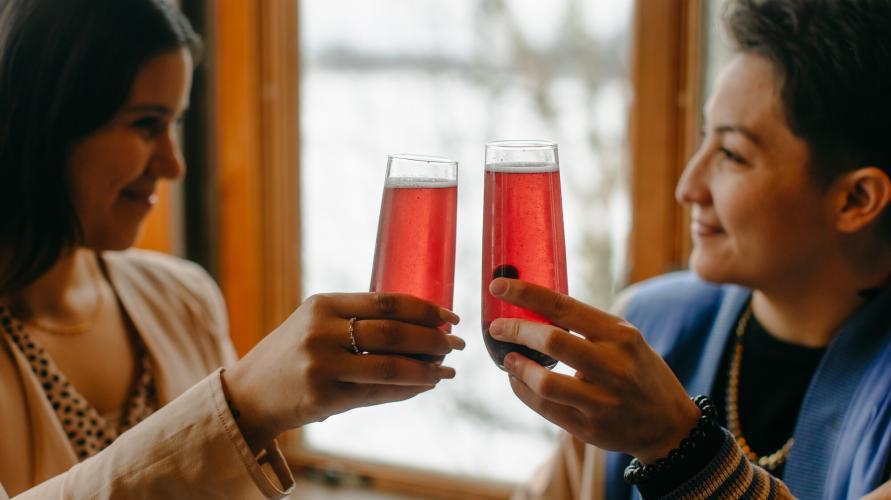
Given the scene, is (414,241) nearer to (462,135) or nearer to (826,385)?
(826,385)

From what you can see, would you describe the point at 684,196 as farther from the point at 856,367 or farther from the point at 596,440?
the point at 596,440

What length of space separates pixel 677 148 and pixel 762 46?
3.22ft

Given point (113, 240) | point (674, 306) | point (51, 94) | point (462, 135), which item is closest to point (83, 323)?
point (113, 240)

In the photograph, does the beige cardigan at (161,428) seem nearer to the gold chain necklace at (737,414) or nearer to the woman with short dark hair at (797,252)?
the woman with short dark hair at (797,252)

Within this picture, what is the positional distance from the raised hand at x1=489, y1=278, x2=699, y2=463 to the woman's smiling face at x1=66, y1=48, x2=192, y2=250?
2.77 feet

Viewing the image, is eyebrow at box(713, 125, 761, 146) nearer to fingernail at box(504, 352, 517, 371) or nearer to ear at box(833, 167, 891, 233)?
ear at box(833, 167, 891, 233)

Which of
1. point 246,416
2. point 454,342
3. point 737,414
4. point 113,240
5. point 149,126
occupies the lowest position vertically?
point 737,414

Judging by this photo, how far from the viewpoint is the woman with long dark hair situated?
107cm

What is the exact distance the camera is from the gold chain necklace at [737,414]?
5.01 feet

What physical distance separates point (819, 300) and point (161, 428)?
116 cm

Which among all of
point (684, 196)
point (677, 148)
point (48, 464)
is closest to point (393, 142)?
point (677, 148)

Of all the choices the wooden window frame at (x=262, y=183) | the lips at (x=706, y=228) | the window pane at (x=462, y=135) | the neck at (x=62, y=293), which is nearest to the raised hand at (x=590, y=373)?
the lips at (x=706, y=228)

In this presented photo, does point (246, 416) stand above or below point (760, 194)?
below

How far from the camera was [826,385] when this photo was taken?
4.85 ft
